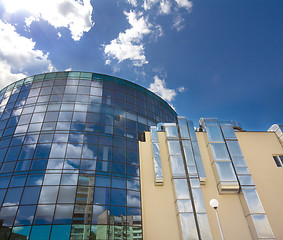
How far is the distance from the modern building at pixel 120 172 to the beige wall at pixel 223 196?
0.31ft

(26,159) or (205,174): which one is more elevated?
(26,159)

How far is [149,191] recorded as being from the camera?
20.5m

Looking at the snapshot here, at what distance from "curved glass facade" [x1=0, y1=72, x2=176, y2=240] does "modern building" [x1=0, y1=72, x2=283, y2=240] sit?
10 centimetres

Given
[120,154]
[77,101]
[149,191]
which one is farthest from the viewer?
[77,101]

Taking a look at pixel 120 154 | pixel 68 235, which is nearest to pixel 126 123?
pixel 120 154

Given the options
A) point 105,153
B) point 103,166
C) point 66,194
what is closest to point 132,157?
point 105,153

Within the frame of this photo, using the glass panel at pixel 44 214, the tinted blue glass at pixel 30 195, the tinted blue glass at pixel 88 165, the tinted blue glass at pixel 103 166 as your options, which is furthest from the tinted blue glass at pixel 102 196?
the tinted blue glass at pixel 30 195

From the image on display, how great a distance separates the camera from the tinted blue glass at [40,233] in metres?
16.7

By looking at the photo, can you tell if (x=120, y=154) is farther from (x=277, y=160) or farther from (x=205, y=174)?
(x=277, y=160)

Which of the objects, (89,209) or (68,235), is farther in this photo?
(89,209)

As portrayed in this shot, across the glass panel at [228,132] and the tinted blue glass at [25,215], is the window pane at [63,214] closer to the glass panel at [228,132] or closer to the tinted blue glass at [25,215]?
the tinted blue glass at [25,215]

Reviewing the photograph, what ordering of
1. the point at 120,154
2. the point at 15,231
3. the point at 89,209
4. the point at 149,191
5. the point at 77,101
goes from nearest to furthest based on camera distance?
the point at 15,231, the point at 89,209, the point at 149,191, the point at 120,154, the point at 77,101

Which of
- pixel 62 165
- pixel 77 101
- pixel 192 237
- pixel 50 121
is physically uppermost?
pixel 77 101

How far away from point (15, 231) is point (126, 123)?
615 inches
